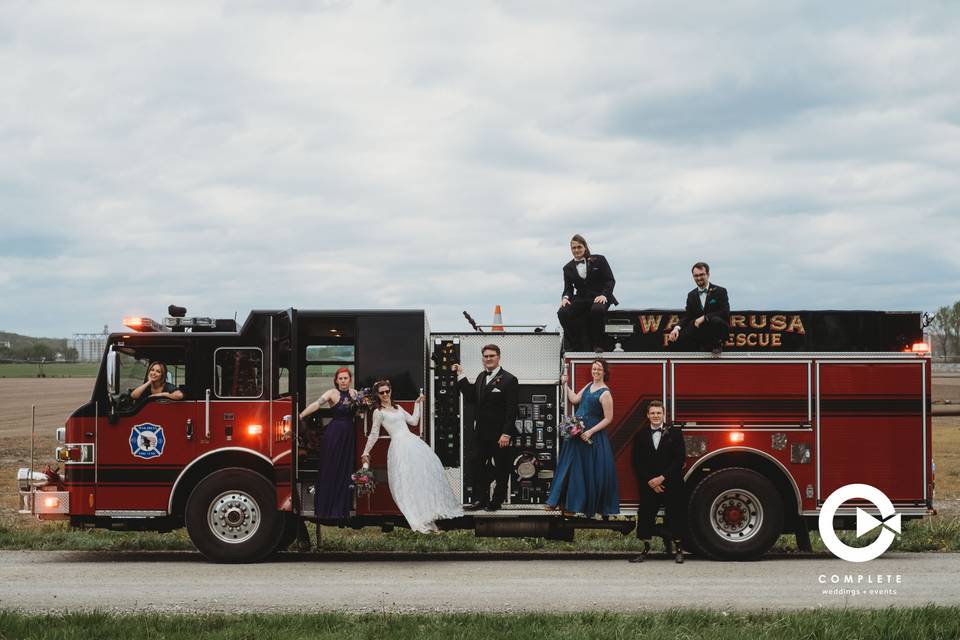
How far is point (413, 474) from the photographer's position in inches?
498

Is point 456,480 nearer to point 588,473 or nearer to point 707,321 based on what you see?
point 588,473

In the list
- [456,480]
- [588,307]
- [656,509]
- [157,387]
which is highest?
[588,307]

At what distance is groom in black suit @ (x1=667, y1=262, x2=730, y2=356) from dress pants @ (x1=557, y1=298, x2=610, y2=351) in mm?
861

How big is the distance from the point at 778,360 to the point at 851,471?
5.25 feet

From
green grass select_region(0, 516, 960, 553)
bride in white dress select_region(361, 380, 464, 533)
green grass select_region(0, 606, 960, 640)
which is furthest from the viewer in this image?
green grass select_region(0, 516, 960, 553)

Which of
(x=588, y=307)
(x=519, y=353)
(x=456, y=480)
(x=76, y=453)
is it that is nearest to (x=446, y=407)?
(x=456, y=480)

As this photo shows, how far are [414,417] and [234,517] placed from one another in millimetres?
2429

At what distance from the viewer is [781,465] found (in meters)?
Answer: 12.9

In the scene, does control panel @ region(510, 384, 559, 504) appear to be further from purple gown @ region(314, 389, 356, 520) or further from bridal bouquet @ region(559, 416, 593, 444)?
purple gown @ region(314, 389, 356, 520)

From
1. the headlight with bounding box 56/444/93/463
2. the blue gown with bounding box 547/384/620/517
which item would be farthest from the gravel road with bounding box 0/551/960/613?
the headlight with bounding box 56/444/93/463

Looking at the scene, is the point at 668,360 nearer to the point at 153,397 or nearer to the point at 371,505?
the point at 371,505

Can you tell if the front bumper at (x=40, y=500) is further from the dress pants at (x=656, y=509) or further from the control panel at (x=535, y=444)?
the dress pants at (x=656, y=509)

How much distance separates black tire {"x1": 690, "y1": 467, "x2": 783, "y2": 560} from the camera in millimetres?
12805

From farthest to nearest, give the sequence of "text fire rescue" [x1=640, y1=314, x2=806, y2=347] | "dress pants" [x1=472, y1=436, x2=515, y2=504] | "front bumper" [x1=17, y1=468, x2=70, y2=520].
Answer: "text fire rescue" [x1=640, y1=314, x2=806, y2=347]
"dress pants" [x1=472, y1=436, x2=515, y2=504]
"front bumper" [x1=17, y1=468, x2=70, y2=520]
